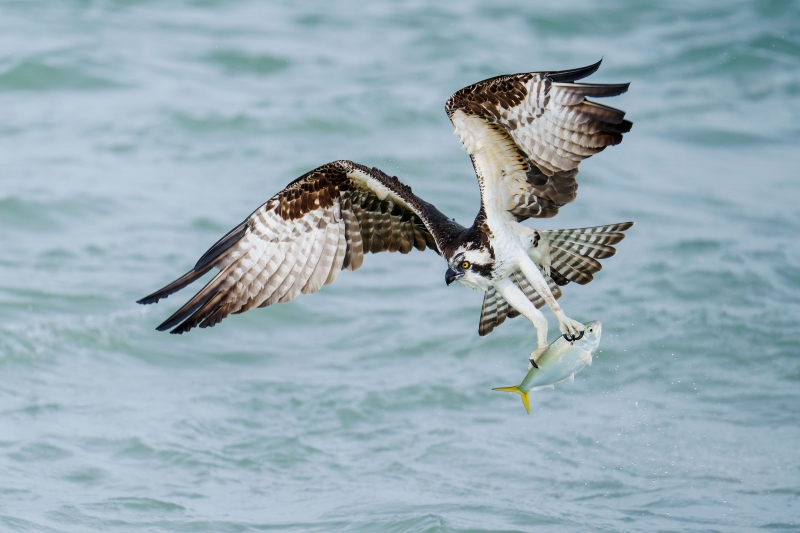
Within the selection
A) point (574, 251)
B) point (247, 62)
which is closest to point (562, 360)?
point (574, 251)

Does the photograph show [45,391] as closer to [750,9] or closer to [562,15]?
[562,15]

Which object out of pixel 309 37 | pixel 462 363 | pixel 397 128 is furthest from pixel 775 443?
pixel 309 37

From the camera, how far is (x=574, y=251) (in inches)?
312

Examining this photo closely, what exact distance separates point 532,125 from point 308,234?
191cm

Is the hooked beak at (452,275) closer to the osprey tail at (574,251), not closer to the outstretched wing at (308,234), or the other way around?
the outstretched wing at (308,234)

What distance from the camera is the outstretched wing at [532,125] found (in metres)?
6.86

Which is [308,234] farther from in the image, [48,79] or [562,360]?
[48,79]

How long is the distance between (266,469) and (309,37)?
10.7 metres

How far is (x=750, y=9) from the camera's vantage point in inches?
772

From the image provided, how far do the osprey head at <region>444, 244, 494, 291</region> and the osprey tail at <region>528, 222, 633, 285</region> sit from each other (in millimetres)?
561

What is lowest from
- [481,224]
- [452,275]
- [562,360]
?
[562,360]

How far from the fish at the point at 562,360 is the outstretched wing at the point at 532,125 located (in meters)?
1.09

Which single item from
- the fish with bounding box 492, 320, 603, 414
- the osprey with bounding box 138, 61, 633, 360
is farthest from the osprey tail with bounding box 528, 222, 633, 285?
the fish with bounding box 492, 320, 603, 414

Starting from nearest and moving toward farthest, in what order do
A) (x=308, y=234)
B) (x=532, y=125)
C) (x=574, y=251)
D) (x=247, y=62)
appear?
(x=532, y=125), (x=574, y=251), (x=308, y=234), (x=247, y=62)
